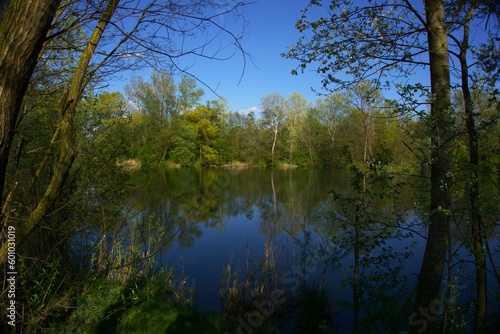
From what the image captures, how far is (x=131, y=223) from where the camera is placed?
20.7 ft

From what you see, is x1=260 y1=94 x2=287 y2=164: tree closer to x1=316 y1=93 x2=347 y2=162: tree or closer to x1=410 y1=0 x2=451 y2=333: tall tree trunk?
x1=316 y1=93 x2=347 y2=162: tree

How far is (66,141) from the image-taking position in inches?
71.1

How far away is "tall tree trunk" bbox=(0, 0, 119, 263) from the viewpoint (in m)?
1.63

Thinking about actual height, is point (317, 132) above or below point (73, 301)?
above

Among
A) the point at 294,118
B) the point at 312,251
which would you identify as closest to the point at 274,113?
the point at 294,118

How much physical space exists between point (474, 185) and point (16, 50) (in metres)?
3.46

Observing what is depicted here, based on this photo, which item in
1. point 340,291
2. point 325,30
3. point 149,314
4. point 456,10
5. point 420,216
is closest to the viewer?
point 420,216

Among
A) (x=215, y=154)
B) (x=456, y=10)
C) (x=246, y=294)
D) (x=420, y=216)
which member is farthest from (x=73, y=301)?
(x=215, y=154)

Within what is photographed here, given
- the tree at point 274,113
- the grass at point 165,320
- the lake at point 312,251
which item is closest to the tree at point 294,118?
the tree at point 274,113

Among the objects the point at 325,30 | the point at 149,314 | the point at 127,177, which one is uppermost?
the point at 325,30

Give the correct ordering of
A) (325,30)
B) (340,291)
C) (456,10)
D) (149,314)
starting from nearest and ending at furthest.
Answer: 1. (456,10)
2. (325,30)
3. (149,314)
4. (340,291)

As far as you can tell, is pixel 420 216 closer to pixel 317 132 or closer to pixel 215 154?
pixel 215 154

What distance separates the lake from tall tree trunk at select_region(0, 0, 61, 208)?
2.25m

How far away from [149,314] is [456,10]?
466 centimetres
